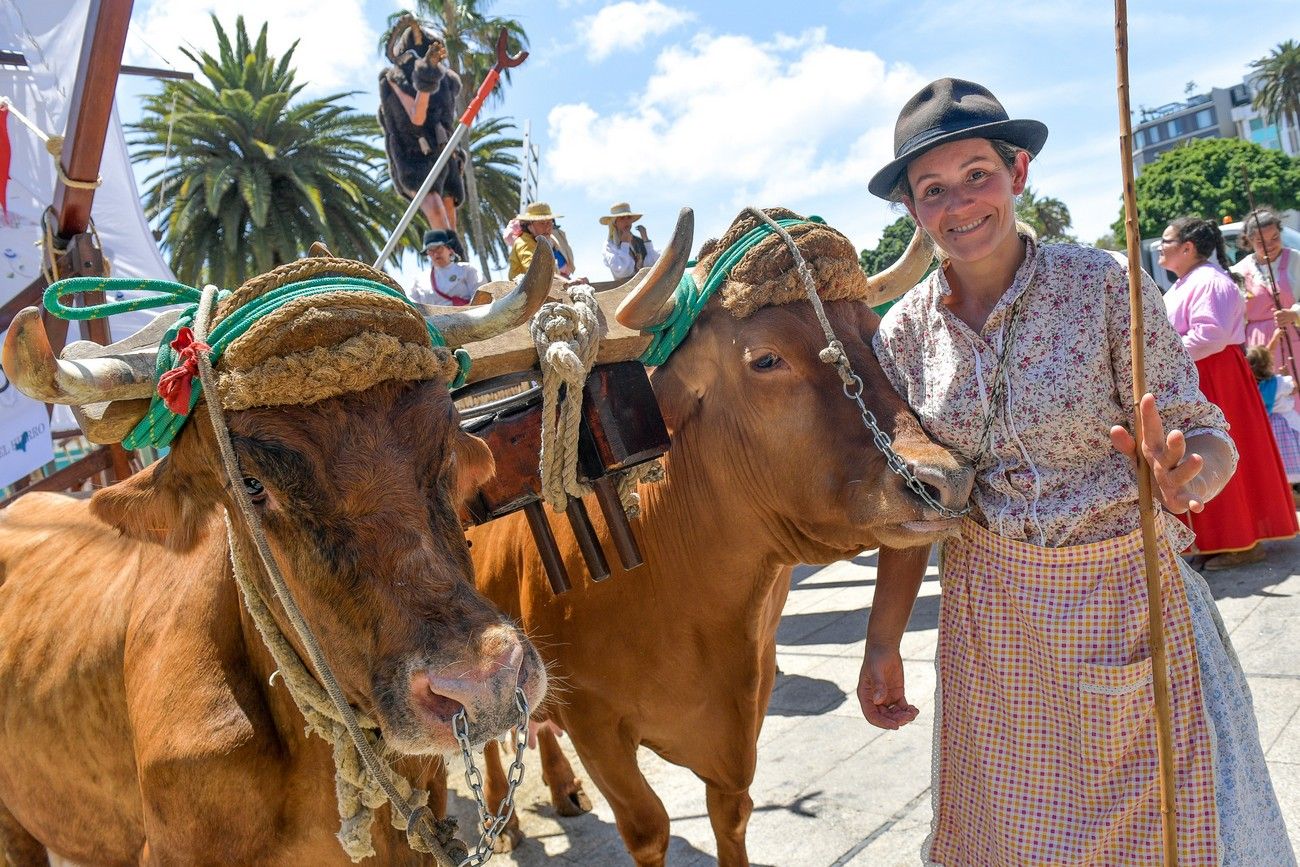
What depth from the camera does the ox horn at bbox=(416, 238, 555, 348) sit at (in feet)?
8.03

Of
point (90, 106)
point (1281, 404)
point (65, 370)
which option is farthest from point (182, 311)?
point (1281, 404)

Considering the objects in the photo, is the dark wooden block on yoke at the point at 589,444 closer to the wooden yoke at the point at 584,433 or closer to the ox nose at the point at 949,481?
the wooden yoke at the point at 584,433

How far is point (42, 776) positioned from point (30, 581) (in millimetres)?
797

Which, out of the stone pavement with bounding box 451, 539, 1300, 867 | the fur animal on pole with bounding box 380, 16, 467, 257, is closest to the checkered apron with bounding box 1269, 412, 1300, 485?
the stone pavement with bounding box 451, 539, 1300, 867

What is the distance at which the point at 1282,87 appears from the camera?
5894cm

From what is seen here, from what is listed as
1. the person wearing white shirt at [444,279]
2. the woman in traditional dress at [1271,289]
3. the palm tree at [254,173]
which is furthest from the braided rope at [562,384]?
the palm tree at [254,173]

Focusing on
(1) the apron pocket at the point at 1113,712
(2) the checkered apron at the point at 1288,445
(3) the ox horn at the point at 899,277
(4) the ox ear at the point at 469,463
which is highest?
(3) the ox horn at the point at 899,277

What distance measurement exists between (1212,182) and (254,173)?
48.2 m

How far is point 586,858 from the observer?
417 centimetres

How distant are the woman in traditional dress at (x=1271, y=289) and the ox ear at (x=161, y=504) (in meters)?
7.43

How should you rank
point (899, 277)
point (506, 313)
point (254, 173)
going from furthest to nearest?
1. point (254, 173)
2. point (899, 277)
3. point (506, 313)

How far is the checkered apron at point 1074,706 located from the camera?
6.86 feet

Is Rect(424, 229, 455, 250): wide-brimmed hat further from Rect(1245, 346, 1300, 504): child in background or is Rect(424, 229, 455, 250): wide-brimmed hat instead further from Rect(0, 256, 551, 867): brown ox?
Rect(1245, 346, 1300, 504): child in background

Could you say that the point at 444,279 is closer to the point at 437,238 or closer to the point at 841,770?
the point at 437,238
